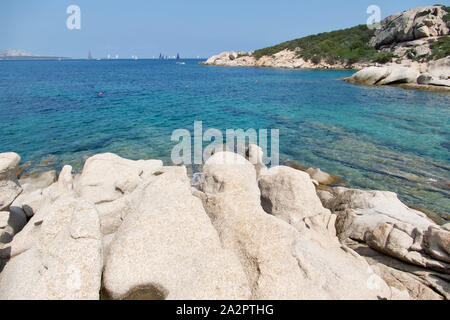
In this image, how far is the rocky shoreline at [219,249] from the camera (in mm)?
4719

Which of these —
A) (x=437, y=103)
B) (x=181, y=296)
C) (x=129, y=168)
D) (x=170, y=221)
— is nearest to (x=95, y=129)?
(x=129, y=168)

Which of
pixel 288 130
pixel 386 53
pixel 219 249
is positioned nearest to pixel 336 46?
pixel 386 53

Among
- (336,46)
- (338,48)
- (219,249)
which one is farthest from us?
(336,46)

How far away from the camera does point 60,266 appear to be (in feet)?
15.0

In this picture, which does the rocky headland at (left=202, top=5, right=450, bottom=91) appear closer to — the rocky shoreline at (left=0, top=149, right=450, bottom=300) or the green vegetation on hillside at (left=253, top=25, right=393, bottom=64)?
the green vegetation on hillside at (left=253, top=25, right=393, bottom=64)

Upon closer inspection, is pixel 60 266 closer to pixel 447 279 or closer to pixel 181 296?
pixel 181 296

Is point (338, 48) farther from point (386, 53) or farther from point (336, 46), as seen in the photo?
point (386, 53)

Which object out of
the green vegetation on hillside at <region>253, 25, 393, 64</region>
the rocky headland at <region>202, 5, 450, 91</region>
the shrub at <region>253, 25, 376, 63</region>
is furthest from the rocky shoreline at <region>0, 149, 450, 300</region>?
the shrub at <region>253, 25, 376, 63</region>

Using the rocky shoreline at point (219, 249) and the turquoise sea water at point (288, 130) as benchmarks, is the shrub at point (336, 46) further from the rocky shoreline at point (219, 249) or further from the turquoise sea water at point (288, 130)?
the rocky shoreline at point (219, 249)

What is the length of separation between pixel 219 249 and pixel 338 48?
128 metres

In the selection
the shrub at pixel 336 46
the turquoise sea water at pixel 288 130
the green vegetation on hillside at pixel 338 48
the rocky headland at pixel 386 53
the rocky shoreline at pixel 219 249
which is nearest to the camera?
the rocky shoreline at pixel 219 249

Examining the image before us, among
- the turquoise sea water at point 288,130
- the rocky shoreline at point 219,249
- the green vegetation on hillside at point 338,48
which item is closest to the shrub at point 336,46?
the green vegetation on hillside at point 338,48

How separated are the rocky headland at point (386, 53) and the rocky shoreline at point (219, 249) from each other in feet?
172

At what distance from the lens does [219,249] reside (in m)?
5.50
